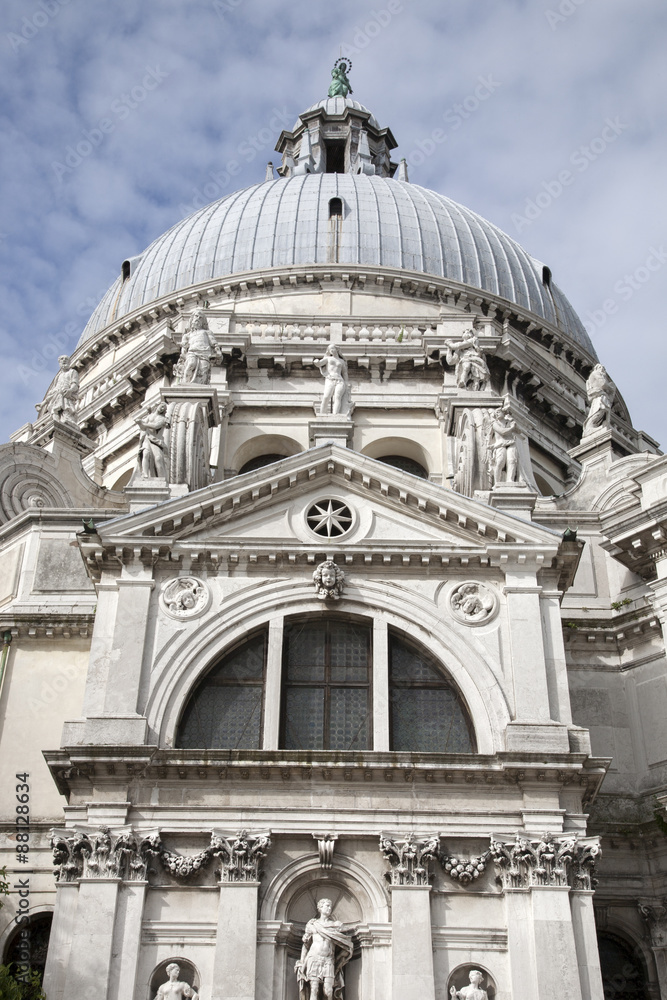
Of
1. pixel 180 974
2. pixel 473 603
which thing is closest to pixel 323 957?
pixel 180 974

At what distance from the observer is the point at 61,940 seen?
20.9m

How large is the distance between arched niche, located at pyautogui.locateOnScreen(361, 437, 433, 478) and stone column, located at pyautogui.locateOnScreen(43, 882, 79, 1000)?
1809 centimetres

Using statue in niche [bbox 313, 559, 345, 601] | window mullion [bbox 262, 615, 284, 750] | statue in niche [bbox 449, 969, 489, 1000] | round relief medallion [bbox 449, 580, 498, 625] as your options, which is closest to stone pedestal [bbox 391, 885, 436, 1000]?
statue in niche [bbox 449, 969, 489, 1000]

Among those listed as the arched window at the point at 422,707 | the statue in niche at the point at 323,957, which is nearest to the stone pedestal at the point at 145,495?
the arched window at the point at 422,707

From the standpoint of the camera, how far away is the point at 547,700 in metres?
23.1

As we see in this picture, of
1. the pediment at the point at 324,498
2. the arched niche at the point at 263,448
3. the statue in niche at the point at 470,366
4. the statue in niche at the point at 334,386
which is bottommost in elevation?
the pediment at the point at 324,498

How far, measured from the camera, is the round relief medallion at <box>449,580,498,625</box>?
2428 cm

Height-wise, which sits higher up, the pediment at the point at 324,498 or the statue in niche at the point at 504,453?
the statue in niche at the point at 504,453

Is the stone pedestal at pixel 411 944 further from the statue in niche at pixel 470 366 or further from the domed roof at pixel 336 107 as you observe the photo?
the domed roof at pixel 336 107

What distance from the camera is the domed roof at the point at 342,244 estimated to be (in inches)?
1773

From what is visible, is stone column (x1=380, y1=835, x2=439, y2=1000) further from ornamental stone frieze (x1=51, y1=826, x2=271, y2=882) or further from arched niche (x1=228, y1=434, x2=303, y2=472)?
arched niche (x1=228, y1=434, x2=303, y2=472)

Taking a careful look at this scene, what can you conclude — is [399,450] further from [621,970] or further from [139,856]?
[139,856]

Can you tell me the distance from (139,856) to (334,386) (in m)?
13.2

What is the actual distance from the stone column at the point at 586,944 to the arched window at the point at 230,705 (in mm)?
6354
